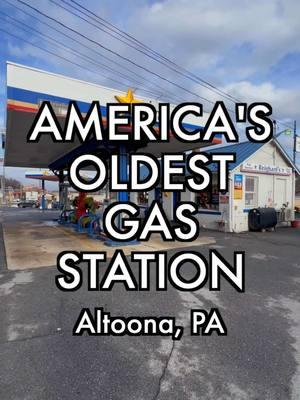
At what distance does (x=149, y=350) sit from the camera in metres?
3.18

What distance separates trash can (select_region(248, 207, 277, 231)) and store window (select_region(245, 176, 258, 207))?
0.70 metres

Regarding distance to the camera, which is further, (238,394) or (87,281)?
(87,281)

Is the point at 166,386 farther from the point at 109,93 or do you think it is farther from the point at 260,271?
the point at 109,93

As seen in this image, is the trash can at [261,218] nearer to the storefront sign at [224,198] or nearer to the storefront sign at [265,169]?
the storefront sign at [224,198]

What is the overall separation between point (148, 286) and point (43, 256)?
353cm

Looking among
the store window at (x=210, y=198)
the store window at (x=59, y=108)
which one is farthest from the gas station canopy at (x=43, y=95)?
the store window at (x=210, y=198)

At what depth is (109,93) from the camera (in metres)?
8.12

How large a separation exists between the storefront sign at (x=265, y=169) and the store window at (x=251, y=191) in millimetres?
388

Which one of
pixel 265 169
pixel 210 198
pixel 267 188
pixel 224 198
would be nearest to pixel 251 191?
pixel 267 188

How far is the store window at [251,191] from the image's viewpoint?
1342 centimetres

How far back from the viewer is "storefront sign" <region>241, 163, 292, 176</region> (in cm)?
1317

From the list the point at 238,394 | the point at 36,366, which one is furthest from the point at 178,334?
the point at 36,366

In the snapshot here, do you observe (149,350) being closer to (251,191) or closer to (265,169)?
(251,191)

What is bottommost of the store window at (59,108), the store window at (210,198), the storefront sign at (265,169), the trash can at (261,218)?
the trash can at (261,218)
